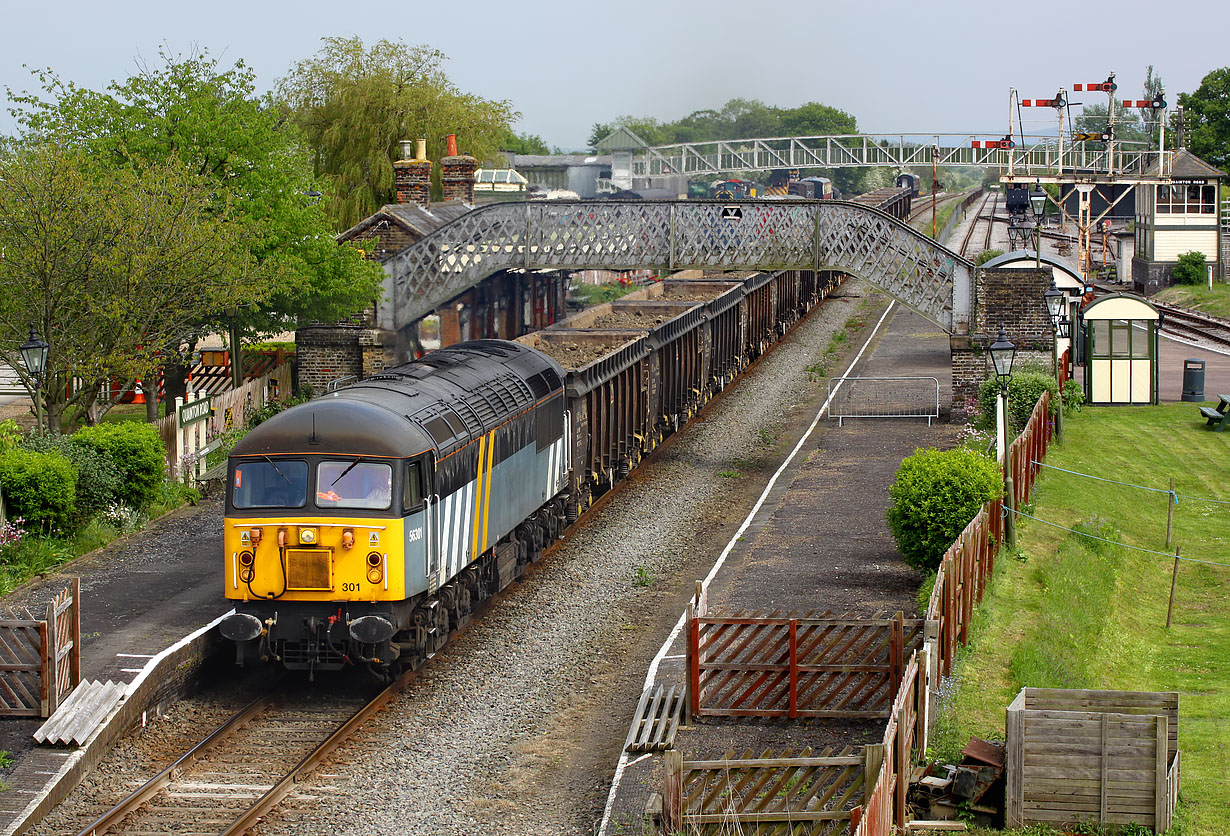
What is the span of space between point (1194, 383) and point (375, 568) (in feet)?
79.0

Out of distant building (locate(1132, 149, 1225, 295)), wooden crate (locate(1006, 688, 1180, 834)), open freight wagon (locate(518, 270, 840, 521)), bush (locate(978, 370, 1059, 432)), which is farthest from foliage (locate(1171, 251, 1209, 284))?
wooden crate (locate(1006, 688, 1180, 834))

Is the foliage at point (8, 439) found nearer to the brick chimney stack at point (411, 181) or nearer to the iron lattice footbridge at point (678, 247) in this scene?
the iron lattice footbridge at point (678, 247)

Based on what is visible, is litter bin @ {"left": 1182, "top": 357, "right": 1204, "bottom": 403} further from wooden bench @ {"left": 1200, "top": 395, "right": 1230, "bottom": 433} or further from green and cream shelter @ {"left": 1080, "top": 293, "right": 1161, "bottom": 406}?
wooden bench @ {"left": 1200, "top": 395, "right": 1230, "bottom": 433}

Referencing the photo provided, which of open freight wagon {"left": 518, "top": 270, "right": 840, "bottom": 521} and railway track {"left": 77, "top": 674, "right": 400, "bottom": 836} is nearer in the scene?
railway track {"left": 77, "top": 674, "right": 400, "bottom": 836}

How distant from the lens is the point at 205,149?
27.6 m

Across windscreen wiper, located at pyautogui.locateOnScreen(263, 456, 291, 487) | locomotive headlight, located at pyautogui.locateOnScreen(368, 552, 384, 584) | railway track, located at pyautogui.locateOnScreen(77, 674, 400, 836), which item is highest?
windscreen wiper, located at pyautogui.locateOnScreen(263, 456, 291, 487)

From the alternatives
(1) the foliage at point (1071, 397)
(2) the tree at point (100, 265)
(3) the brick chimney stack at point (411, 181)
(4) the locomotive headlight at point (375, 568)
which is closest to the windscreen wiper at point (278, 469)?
(4) the locomotive headlight at point (375, 568)

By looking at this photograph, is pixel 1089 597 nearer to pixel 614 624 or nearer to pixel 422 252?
pixel 614 624

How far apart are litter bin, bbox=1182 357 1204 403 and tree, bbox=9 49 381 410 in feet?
62.8

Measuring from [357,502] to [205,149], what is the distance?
1592 centimetres

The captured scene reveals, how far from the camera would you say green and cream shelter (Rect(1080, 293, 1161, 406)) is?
3053 cm

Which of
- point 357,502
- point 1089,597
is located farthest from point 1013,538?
point 357,502

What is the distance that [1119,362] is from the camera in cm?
3109

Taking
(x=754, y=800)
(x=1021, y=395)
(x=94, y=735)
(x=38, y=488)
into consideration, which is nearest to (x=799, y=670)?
(x=754, y=800)
